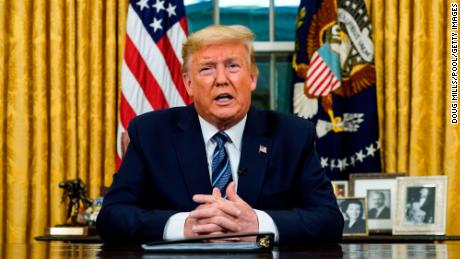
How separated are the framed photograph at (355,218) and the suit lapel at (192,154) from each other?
173 cm

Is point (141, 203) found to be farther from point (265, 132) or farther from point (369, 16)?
point (369, 16)

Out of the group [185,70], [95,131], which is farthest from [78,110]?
[185,70]

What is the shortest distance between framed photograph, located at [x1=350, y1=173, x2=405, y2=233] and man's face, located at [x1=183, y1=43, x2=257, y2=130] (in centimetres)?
195

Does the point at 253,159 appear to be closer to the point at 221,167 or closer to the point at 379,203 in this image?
the point at 221,167

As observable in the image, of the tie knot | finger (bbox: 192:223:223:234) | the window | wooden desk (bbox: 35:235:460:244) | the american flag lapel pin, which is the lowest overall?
wooden desk (bbox: 35:235:460:244)

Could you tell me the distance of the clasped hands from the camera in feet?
8.42

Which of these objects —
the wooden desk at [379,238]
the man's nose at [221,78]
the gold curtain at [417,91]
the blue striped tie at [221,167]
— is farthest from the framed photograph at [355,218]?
the man's nose at [221,78]

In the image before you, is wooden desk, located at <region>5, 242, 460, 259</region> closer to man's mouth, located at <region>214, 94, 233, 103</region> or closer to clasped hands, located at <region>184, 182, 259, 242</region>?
clasped hands, located at <region>184, 182, 259, 242</region>

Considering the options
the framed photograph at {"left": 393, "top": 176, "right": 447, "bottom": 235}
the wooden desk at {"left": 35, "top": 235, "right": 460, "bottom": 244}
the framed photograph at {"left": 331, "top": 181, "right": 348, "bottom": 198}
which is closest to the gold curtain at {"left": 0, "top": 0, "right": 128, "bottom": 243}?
the wooden desk at {"left": 35, "top": 235, "right": 460, "bottom": 244}

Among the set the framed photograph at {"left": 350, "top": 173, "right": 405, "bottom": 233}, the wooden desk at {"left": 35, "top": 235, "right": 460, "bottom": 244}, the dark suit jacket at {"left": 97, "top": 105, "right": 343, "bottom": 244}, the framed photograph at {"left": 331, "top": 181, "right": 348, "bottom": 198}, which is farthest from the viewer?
the framed photograph at {"left": 331, "top": 181, "right": 348, "bottom": 198}

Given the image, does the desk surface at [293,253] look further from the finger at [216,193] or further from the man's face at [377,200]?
the man's face at [377,200]

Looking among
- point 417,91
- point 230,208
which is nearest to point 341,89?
point 417,91

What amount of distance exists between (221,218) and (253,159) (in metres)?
0.40

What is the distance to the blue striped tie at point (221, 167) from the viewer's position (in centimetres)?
292
